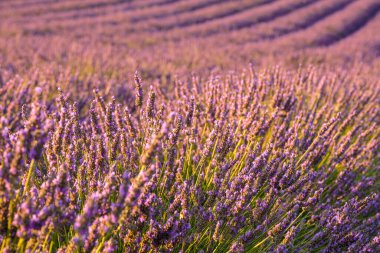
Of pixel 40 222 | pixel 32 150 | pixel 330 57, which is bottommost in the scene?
pixel 330 57

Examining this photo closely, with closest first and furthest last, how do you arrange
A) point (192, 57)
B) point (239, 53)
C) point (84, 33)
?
point (192, 57) → point (239, 53) → point (84, 33)

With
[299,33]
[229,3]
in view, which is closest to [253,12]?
[229,3]

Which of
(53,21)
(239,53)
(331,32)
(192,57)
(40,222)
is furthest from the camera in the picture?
(331,32)

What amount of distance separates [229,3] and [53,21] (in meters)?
7.80

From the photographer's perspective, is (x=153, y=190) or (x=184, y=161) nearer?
(x=153, y=190)

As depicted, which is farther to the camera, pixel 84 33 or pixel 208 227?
pixel 84 33

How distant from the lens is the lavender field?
1223 millimetres

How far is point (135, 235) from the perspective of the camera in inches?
58.8

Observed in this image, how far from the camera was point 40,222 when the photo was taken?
1182mm

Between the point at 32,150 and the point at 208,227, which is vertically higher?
the point at 32,150

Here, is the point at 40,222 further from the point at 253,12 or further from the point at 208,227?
the point at 253,12

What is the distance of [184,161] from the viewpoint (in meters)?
2.19

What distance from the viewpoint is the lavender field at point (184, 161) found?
4.01ft

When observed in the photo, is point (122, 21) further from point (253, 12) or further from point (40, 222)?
point (40, 222)
